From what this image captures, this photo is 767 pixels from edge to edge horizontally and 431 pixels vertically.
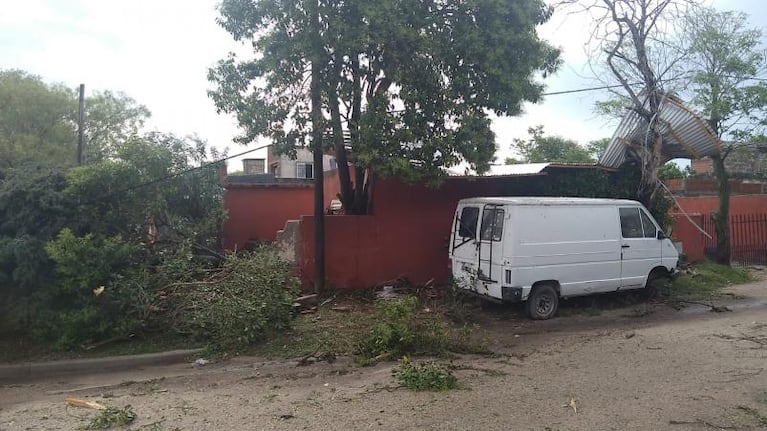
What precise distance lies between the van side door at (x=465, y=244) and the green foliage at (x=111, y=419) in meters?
5.12

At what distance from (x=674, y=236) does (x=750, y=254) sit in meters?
4.02

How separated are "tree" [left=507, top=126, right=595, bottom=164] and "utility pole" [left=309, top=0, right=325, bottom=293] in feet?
78.3

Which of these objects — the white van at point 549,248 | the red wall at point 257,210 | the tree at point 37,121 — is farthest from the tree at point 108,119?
the white van at point 549,248

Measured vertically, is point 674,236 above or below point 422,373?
above

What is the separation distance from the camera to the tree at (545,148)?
100 ft

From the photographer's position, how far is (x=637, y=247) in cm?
860

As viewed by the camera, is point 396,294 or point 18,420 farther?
point 396,294

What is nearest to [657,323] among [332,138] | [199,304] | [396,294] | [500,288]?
[500,288]

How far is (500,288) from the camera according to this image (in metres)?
7.46

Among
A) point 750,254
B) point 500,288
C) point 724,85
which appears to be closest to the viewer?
point 500,288

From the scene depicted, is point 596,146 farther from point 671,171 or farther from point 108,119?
point 108,119

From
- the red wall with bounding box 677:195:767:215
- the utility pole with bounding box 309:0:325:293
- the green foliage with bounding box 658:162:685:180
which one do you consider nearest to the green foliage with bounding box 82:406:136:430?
the utility pole with bounding box 309:0:325:293

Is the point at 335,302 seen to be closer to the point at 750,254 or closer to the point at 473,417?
the point at 473,417

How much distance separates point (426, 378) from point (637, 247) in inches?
216
